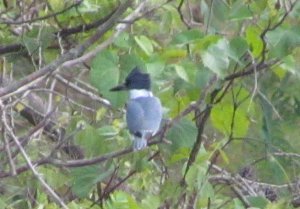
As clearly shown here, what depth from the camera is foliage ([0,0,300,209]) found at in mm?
3219

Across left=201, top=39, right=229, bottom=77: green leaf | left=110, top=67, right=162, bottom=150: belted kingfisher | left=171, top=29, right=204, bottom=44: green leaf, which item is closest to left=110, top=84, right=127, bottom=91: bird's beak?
left=110, top=67, right=162, bottom=150: belted kingfisher

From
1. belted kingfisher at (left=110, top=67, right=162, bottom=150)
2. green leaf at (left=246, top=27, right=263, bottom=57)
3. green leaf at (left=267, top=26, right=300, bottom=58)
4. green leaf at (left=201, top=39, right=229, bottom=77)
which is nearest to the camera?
green leaf at (left=201, top=39, right=229, bottom=77)

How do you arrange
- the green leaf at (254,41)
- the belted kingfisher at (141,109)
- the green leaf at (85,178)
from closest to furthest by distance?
1. the green leaf at (254,41)
2. the belted kingfisher at (141,109)
3. the green leaf at (85,178)

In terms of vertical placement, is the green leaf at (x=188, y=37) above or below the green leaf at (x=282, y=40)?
above

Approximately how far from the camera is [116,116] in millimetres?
4305

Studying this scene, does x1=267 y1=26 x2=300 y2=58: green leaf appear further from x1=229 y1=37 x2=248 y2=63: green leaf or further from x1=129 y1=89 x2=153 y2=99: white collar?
x1=129 y1=89 x2=153 y2=99: white collar

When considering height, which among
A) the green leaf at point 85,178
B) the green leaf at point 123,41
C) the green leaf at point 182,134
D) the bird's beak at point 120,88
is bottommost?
the green leaf at point 85,178

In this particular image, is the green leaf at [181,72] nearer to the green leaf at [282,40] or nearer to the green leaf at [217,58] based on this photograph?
the green leaf at [217,58]

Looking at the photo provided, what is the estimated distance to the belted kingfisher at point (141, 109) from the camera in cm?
352

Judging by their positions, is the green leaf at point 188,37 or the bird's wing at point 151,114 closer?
the green leaf at point 188,37

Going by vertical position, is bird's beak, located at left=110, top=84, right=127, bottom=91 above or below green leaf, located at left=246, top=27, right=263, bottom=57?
below

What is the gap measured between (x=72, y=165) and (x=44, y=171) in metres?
0.61

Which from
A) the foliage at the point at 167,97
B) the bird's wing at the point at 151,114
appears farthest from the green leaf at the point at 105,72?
the bird's wing at the point at 151,114

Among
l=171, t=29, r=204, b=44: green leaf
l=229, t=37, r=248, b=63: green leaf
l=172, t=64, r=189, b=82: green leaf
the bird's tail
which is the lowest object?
the bird's tail
